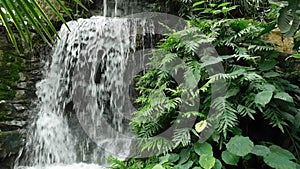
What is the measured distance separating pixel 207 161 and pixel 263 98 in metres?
0.52

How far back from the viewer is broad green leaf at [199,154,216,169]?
1.41 meters

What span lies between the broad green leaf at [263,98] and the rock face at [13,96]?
2.65m

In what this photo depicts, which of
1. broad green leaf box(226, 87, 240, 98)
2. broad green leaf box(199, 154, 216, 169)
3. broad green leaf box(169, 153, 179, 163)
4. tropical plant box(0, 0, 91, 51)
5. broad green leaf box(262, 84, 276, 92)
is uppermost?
tropical plant box(0, 0, 91, 51)

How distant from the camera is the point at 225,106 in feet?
5.44

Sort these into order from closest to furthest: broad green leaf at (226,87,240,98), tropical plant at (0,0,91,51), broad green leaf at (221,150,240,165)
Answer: tropical plant at (0,0,91,51) < broad green leaf at (221,150,240,165) < broad green leaf at (226,87,240,98)

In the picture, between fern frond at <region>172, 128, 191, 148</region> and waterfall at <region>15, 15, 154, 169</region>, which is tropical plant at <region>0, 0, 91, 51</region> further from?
waterfall at <region>15, 15, 154, 169</region>

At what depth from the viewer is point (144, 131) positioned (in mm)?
1865

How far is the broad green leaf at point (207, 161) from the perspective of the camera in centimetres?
141

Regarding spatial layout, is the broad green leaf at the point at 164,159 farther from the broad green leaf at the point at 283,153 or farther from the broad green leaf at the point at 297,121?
the broad green leaf at the point at 297,121

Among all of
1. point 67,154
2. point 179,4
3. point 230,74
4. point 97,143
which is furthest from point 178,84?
point 179,4

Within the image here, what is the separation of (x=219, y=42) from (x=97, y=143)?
1.81 m

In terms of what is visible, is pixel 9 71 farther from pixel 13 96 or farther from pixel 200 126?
pixel 200 126

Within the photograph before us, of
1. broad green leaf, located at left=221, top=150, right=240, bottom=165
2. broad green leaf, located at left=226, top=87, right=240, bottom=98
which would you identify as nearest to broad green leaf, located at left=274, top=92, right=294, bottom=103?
broad green leaf, located at left=226, top=87, right=240, bottom=98

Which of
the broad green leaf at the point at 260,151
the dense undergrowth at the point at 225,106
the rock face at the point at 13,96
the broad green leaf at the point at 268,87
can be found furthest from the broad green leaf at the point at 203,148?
the rock face at the point at 13,96
